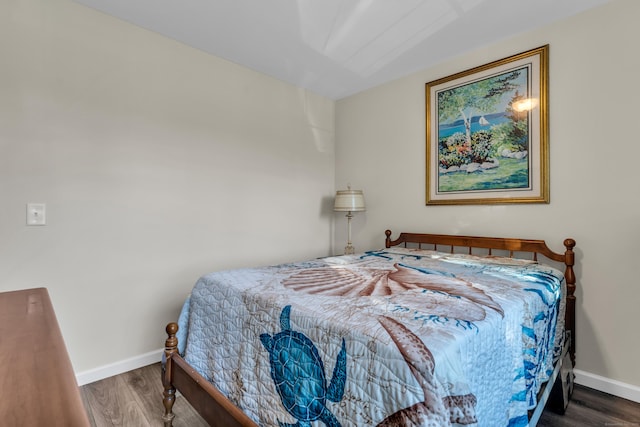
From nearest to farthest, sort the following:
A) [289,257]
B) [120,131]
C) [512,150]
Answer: [120,131] < [512,150] < [289,257]

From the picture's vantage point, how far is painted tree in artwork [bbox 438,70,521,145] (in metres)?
2.40

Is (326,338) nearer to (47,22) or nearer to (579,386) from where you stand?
(579,386)

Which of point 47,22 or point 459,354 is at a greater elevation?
point 47,22

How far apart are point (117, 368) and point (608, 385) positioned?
322 centimetres

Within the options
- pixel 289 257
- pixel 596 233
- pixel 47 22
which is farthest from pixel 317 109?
pixel 596 233

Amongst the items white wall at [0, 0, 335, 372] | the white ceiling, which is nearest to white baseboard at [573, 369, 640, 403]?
the white ceiling

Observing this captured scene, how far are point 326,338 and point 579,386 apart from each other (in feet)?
6.88

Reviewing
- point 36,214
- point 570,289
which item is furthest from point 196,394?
point 570,289

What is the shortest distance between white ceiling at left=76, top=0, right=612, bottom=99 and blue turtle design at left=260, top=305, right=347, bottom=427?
6.42 feet

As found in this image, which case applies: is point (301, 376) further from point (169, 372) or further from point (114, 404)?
point (114, 404)

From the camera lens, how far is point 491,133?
2.45 meters

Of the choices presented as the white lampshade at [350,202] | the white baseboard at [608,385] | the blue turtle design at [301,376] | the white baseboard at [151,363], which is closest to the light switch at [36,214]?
the white baseboard at [151,363]

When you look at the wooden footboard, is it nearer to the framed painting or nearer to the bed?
the bed

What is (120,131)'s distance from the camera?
219 centimetres
